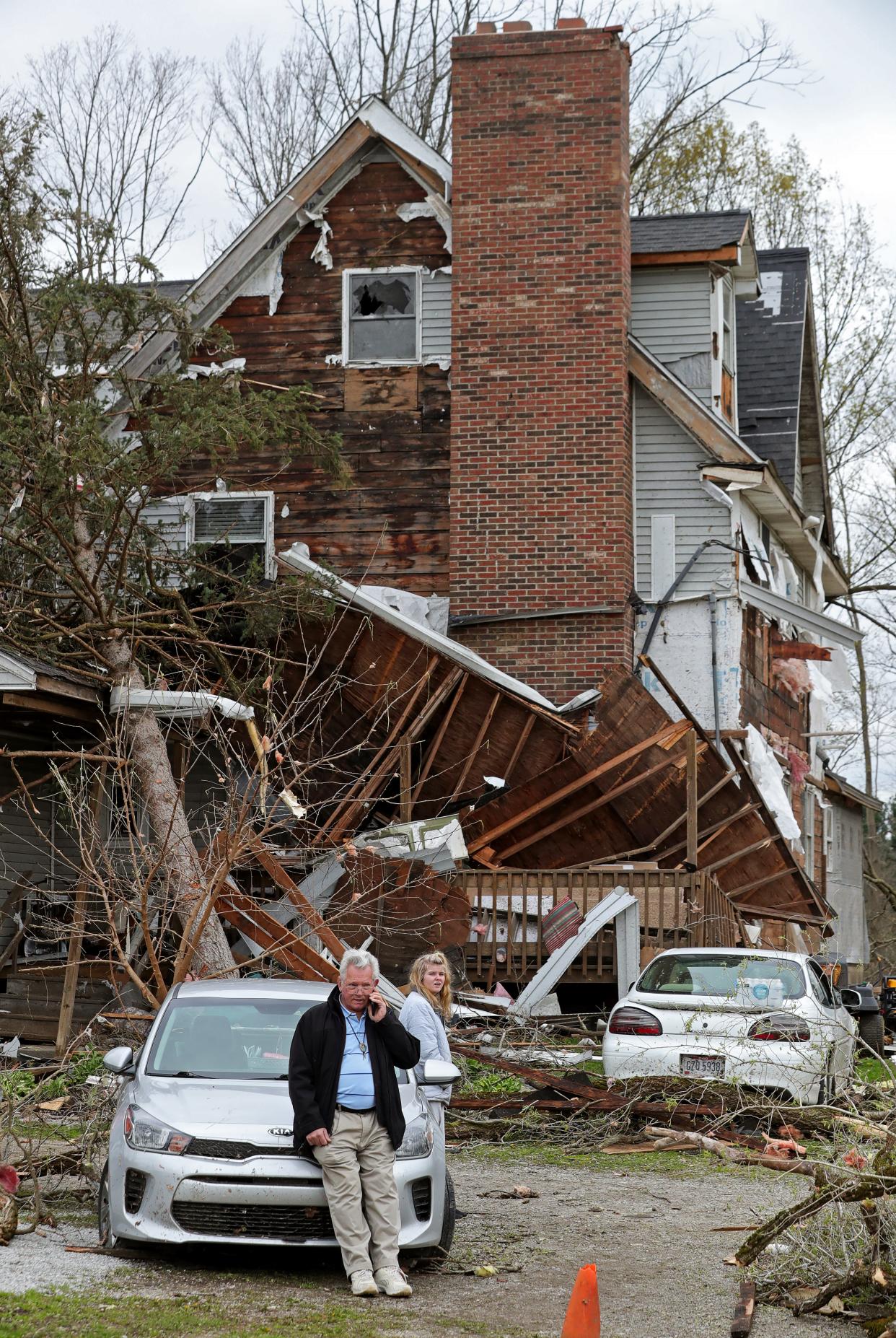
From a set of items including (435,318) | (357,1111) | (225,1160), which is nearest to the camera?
(225,1160)

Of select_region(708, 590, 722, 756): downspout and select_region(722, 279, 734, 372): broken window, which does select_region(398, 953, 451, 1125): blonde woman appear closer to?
select_region(708, 590, 722, 756): downspout

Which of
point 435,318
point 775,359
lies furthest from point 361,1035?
point 775,359

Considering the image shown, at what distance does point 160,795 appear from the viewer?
13.9m

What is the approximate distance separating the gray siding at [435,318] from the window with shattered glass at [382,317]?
0.13 meters

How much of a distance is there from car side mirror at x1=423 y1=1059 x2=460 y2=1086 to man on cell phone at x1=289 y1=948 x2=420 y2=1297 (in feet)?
0.69

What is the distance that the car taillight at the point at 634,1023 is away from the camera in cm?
1136

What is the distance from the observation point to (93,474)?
582 inches

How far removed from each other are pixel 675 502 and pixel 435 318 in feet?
12.2

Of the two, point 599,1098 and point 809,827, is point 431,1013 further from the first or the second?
point 809,827

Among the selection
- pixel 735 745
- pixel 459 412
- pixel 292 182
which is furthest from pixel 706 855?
pixel 292 182

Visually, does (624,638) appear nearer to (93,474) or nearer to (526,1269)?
(93,474)

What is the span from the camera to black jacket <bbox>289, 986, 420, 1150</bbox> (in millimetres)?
7016

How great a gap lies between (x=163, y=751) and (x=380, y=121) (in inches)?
362

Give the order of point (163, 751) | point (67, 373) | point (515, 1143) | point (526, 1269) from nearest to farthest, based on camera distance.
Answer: point (526, 1269)
point (515, 1143)
point (163, 751)
point (67, 373)
